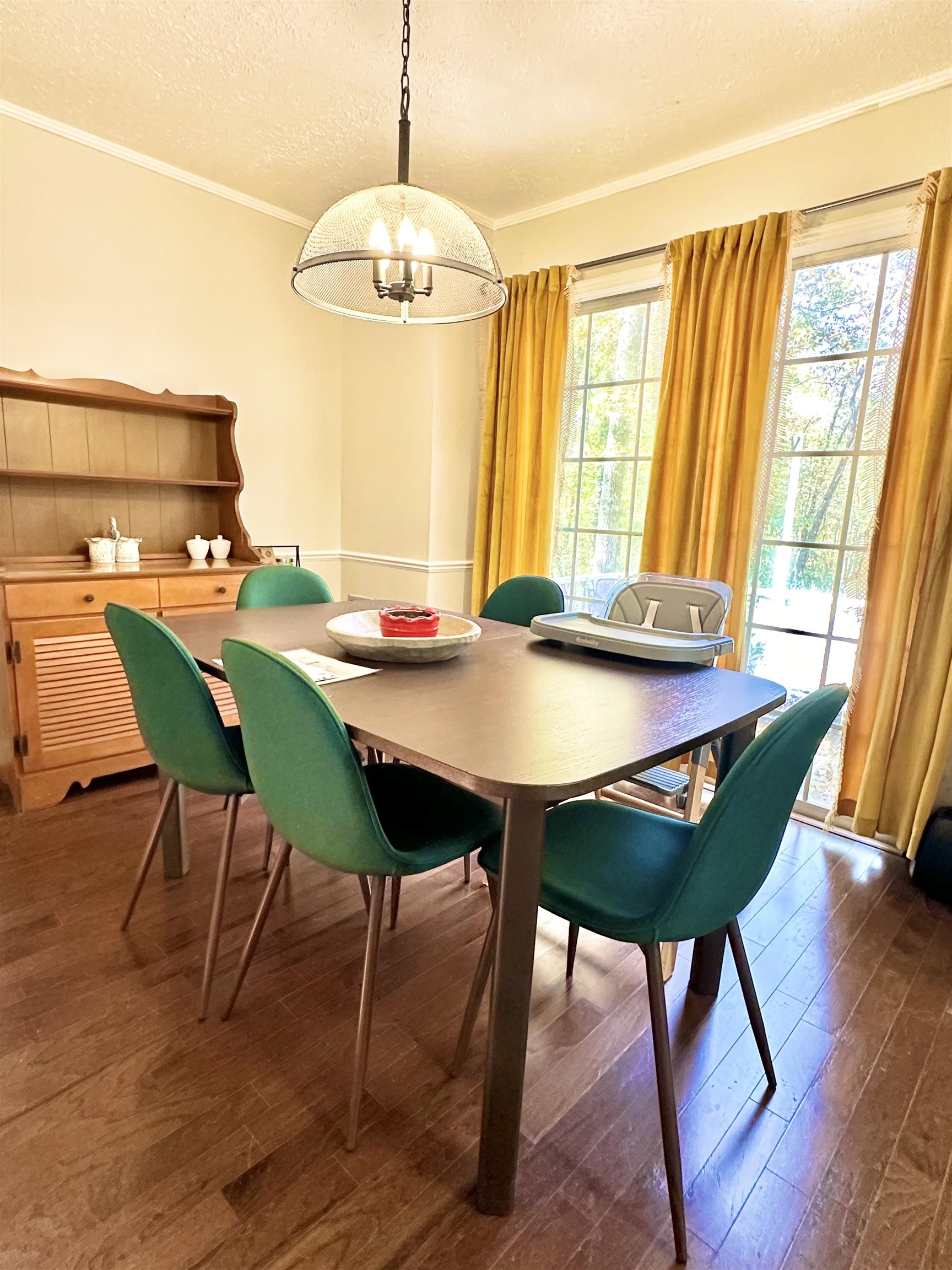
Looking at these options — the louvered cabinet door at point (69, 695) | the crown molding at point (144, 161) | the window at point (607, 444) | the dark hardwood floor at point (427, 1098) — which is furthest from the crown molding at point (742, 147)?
the louvered cabinet door at point (69, 695)

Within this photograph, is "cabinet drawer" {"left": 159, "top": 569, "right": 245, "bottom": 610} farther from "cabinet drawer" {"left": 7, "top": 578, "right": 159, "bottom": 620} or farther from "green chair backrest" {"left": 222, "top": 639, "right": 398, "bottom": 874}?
"green chair backrest" {"left": 222, "top": 639, "right": 398, "bottom": 874}

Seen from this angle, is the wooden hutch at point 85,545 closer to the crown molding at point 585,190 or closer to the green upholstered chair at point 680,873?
the crown molding at point 585,190

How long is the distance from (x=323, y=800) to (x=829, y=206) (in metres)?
2.75

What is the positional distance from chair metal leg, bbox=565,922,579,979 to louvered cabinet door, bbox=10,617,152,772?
6.02 feet

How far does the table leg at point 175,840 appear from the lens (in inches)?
80.9

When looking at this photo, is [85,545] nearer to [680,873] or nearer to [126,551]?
[126,551]

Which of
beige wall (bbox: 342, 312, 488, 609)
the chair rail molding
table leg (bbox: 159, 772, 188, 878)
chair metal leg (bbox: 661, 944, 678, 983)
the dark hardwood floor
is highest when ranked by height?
beige wall (bbox: 342, 312, 488, 609)

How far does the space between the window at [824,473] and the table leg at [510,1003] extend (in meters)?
1.96

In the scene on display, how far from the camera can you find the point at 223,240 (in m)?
3.29

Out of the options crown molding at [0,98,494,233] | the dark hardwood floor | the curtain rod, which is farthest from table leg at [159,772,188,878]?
the curtain rod

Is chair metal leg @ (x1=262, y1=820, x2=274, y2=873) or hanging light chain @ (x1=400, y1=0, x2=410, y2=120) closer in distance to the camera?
hanging light chain @ (x1=400, y1=0, x2=410, y2=120)

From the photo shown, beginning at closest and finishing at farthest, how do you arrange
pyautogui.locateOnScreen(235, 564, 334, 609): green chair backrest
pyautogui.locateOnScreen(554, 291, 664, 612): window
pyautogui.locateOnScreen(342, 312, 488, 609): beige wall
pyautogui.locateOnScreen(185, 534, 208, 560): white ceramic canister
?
pyautogui.locateOnScreen(235, 564, 334, 609): green chair backrest < pyautogui.locateOnScreen(554, 291, 664, 612): window < pyautogui.locateOnScreen(185, 534, 208, 560): white ceramic canister < pyautogui.locateOnScreen(342, 312, 488, 609): beige wall

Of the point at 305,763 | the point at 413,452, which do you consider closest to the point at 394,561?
the point at 413,452

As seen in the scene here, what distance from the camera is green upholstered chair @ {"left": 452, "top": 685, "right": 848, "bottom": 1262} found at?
100cm
